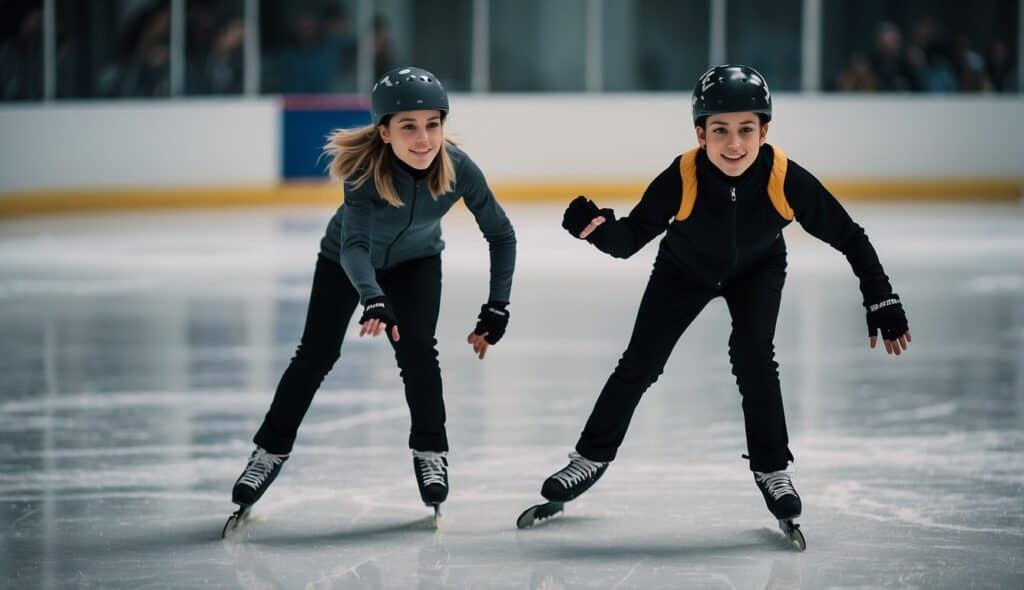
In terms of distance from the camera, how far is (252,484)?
487 cm

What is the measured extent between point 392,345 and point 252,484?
493 mm

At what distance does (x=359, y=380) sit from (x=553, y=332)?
1554 millimetres

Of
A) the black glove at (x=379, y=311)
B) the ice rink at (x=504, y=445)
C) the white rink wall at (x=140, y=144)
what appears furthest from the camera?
the white rink wall at (x=140, y=144)

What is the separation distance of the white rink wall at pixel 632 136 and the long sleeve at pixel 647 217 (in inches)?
466

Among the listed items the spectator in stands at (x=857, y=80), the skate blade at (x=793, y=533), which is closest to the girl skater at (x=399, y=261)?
the skate blade at (x=793, y=533)

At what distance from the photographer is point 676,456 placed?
580 centimetres

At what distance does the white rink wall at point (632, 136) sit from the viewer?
1647 centimetres

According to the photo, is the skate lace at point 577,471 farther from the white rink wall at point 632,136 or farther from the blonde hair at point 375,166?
the white rink wall at point 632,136

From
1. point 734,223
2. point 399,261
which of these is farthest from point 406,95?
point 734,223

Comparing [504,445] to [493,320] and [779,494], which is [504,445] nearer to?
[493,320]

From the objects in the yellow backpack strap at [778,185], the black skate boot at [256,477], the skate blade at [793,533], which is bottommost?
the skate blade at [793,533]

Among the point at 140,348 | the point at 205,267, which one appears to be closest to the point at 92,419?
the point at 140,348

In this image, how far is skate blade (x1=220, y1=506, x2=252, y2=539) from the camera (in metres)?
4.76

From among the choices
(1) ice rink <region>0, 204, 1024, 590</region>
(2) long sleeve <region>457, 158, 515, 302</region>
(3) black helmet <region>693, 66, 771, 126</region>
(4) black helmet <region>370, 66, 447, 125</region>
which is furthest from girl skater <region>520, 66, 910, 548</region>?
(4) black helmet <region>370, 66, 447, 125</region>
